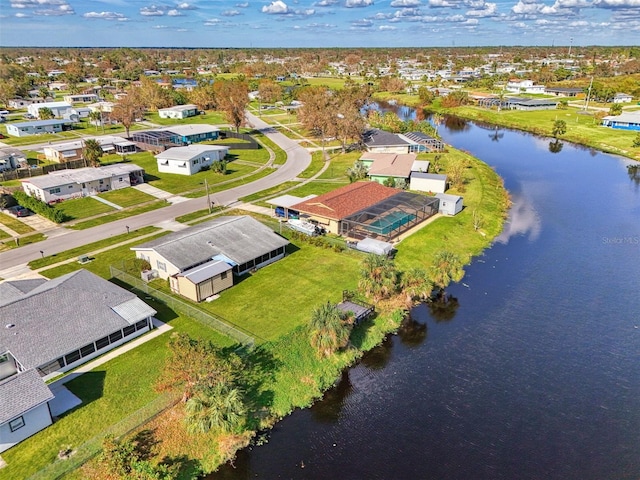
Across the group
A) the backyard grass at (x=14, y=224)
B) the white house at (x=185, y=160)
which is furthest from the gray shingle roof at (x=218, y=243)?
the white house at (x=185, y=160)

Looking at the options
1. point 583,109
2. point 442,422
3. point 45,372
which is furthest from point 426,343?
point 583,109

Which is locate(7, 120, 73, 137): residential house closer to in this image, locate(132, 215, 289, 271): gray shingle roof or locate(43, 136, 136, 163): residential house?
locate(43, 136, 136, 163): residential house

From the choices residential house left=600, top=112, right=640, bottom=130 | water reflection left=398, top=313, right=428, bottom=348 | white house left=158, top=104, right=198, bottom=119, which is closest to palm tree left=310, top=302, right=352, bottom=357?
water reflection left=398, top=313, right=428, bottom=348

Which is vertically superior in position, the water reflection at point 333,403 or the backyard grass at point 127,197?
the backyard grass at point 127,197

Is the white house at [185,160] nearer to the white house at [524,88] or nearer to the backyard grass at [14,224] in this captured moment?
the backyard grass at [14,224]

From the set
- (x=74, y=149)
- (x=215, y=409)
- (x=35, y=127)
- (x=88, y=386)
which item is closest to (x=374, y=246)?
(x=215, y=409)

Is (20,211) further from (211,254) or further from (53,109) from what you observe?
(53,109)
